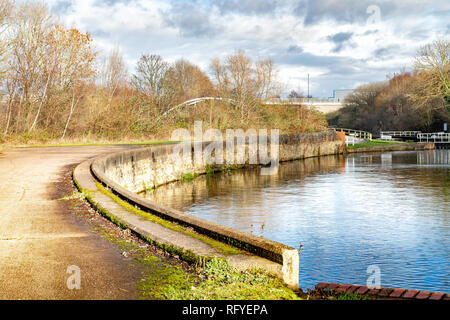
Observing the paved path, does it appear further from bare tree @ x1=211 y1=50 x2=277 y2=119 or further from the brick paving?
bare tree @ x1=211 y1=50 x2=277 y2=119

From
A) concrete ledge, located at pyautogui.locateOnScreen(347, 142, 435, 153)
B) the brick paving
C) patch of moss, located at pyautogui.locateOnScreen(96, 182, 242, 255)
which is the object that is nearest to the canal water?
patch of moss, located at pyautogui.locateOnScreen(96, 182, 242, 255)

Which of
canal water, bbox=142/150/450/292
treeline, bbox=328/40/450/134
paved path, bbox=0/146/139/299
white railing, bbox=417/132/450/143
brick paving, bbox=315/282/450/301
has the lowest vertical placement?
canal water, bbox=142/150/450/292

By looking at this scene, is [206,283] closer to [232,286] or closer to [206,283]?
[206,283]

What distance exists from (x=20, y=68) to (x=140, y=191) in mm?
14788

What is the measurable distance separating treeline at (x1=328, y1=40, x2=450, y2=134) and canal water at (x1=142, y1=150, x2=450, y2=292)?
A: 2533cm

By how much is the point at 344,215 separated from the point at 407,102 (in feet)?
193

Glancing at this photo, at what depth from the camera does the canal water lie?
913 cm

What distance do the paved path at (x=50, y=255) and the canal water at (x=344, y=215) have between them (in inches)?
136

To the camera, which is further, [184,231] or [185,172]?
[185,172]

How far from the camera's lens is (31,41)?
99.6 ft

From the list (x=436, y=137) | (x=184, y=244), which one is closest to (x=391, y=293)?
(x=184, y=244)

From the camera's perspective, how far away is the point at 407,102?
226ft
